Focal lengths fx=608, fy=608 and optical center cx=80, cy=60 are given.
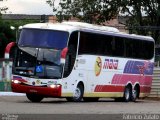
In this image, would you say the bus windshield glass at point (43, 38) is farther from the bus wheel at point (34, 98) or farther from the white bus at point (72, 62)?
the bus wheel at point (34, 98)

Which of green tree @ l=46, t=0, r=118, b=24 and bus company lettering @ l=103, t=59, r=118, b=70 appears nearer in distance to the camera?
bus company lettering @ l=103, t=59, r=118, b=70

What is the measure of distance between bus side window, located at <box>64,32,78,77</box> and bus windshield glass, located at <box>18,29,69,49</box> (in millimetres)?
394

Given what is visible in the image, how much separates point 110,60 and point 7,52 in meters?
5.67

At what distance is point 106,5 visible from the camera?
59594 mm

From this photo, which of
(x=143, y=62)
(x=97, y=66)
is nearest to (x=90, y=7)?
(x=143, y=62)

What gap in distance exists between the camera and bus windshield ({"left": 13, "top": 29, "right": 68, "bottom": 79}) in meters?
26.6

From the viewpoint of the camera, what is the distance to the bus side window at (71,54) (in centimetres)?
2695

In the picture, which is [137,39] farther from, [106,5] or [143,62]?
[106,5]

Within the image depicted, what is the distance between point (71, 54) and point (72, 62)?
41cm

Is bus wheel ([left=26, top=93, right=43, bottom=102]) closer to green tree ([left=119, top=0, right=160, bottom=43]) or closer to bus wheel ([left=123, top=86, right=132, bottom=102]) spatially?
bus wheel ([left=123, top=86, right=132, bottom=102])

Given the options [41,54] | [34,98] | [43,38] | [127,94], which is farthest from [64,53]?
[127,94]

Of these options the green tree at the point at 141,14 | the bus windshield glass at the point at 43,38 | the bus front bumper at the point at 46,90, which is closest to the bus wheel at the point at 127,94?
the bus front bumper at the point at 46,90

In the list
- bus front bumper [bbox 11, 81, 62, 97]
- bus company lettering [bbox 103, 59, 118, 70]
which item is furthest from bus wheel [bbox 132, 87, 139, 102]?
bus front bumper [bbox 11, 81, 62, 97]

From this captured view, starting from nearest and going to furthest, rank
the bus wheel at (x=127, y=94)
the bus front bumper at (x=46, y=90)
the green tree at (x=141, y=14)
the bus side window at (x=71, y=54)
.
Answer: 1. the bus front bumper at (x=46, y=90)
2. the bus side window at (x=71, y=54)
3. the bus wheel at (x=127, y=94)
4. the green tree at (x=141, y=14)
